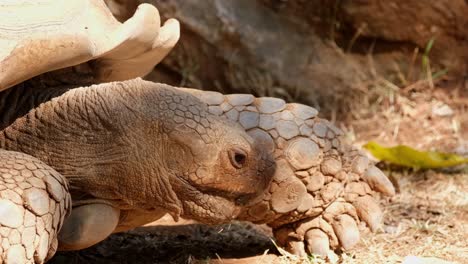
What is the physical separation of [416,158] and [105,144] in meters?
2.18

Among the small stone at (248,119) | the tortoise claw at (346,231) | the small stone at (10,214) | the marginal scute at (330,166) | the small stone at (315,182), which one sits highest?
the small stone at (10,214)

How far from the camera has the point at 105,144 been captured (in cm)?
283

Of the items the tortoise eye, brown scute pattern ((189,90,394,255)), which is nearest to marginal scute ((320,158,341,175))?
brown scute pattern ((189,90,394,255))

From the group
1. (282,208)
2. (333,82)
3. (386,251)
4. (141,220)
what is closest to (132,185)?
(141,220)

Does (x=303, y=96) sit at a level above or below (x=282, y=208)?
below

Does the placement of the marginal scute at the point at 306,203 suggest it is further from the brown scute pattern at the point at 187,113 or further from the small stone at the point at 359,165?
the brown scute pattern at the point at 187,113

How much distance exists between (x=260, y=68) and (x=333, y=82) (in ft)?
1.66

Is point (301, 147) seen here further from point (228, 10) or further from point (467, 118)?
point (467, 118)

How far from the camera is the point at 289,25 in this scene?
5.53 meters

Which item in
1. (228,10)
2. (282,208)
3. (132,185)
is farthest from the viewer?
(228,10)

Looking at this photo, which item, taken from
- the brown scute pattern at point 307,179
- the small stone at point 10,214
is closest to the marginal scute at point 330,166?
the brown scute pattern at point 307,179

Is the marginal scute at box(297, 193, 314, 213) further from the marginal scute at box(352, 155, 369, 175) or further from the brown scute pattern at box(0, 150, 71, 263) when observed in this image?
the brown scute pattern at box(0, 150, 71, 263)

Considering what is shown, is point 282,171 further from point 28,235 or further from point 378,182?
point 28,235

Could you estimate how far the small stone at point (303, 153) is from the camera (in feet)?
10.0
